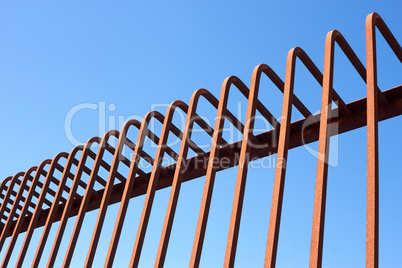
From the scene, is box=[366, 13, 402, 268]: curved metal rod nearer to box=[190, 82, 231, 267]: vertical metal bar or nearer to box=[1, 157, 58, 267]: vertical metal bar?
box=[190, 82, 231, 267]: vertical metal bar

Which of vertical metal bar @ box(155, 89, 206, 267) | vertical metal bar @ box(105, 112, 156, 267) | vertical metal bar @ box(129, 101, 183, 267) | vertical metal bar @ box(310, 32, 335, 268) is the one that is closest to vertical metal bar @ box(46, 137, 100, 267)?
vertical metal bar @ box(105, 112, 156, 267)

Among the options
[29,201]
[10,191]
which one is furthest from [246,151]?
[10,191]

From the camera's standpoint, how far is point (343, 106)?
2594mm

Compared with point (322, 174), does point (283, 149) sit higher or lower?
higher

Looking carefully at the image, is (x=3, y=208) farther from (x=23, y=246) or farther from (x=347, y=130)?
(x=347, y=130)

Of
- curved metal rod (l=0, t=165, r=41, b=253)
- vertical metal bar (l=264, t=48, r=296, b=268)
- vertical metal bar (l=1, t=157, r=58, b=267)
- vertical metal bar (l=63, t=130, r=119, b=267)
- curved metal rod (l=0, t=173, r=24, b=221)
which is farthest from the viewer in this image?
curved metal rod (l=0, t=173, r=24, b=221)

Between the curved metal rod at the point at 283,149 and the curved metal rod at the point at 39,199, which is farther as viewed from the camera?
the curved metal rod at the point at 39,199

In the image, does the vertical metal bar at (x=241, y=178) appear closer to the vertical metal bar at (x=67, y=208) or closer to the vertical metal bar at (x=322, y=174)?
the vertical metal bar at (x=322, y=174)

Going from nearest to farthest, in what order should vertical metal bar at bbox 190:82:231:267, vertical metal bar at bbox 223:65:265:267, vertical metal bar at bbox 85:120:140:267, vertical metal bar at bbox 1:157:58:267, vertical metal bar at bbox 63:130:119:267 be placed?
1. vertical metal bar at bbox 223:65:265:267
2. vertical metal bar at bbox 190:82:231:267
3. vertical metal bar at bbox 85:120:140:267
4. vertical metal bar at bbox 63:130:119:267
5. vertical metal bar at bbox 1:157:58:267

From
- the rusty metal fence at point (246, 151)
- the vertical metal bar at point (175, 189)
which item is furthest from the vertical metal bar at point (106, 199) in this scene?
Result: the vertical metal bar at point (175, 189)

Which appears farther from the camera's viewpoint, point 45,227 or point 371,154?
point 45,227

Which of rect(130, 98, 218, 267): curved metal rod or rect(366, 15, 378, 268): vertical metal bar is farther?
rect(130, 98, 218, 267): curved metal rod

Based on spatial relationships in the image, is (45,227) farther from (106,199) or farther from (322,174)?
(322,174)

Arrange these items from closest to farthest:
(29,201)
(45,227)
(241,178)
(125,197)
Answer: (241,178) → (125,197) → (45,227) → (29,201)
